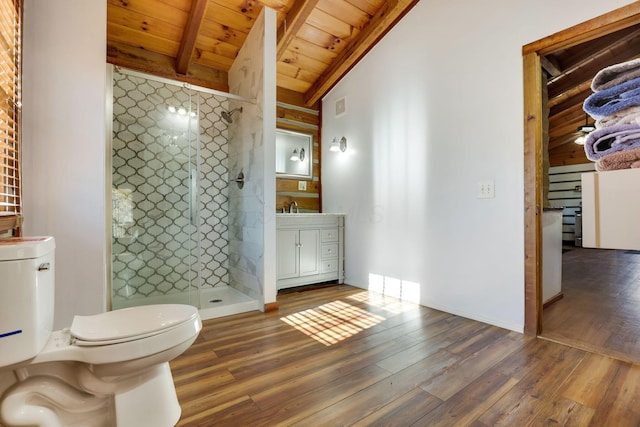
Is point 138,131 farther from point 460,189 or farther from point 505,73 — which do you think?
point 505,73

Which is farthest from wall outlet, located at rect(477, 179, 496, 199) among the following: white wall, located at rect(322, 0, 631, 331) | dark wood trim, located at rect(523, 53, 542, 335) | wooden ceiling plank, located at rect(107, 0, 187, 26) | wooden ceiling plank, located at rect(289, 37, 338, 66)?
wooden ceiling plank, located at rect(107, 0, 187, 26)

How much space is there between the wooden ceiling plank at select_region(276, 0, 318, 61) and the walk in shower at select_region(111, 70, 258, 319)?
3.39ft

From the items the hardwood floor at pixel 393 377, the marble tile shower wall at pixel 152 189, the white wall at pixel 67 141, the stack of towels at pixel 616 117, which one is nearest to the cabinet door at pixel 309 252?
the hardwood floor at pixel 393 377

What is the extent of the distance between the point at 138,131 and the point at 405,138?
236 cm

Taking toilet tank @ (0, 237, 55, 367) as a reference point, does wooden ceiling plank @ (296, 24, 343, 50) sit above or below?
above

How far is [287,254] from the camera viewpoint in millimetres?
3180

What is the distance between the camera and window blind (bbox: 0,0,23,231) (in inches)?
51.9

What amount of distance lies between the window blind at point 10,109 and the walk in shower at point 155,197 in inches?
32.3

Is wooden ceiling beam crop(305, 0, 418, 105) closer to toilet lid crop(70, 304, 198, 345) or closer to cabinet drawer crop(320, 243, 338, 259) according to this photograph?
cabinet drawer crop(320, 243, 338, 259)

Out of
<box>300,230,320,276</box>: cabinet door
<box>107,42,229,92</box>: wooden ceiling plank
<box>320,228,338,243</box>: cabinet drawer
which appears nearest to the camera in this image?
<box>107,42,229,92</box>: wooden ceiling plank

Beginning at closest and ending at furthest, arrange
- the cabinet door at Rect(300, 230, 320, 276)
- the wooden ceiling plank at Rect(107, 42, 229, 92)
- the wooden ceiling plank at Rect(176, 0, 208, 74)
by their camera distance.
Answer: the wooden ceiling plank at Rect(176, 0, 208, 74), the wooden ceiling plank at Rect(107, 42, 229, 92), the cabinet door at Rect(300, 230, 320, 276)

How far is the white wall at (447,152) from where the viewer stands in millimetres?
2145

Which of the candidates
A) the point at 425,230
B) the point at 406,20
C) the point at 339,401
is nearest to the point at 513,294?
the point at 425,230

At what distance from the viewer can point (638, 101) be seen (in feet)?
2.38
